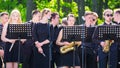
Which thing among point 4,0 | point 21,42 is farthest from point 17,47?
point 4,0

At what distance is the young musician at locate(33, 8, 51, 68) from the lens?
1404 cm

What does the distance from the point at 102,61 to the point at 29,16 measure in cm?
1162

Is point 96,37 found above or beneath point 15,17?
beneath

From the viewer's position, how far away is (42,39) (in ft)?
46.2

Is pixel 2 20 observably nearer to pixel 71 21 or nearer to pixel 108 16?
pixel 71 21

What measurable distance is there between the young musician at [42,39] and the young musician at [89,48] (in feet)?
3.87

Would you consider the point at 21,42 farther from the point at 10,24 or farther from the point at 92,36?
the point at 92,36

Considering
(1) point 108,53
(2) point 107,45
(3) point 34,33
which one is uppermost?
(3) point 34,33

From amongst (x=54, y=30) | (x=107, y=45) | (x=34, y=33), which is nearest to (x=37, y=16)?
(x=34, y=33)

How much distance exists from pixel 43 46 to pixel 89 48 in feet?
4.95

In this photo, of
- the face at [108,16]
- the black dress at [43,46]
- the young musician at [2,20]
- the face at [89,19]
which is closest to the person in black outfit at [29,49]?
the black dress at [43,46]

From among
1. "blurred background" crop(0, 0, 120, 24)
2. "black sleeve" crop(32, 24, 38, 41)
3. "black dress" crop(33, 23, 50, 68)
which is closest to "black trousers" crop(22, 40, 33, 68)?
"black dress" crop(33, 23, 50, 68)

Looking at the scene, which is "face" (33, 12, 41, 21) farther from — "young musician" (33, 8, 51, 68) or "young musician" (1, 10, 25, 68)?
"young musician" (1, 10, 25, 68)

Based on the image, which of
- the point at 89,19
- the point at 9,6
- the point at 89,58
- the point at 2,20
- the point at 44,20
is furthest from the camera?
the point at 9,6
